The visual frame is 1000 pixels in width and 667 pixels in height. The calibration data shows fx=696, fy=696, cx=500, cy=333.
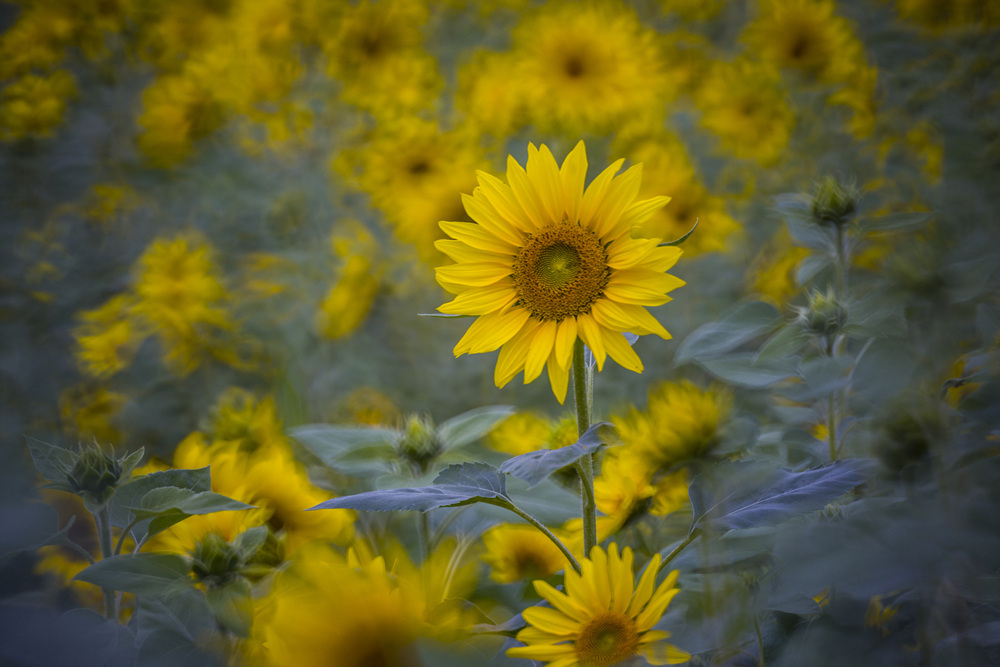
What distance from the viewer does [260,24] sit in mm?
1625

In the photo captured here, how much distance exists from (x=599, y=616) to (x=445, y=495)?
0.46ft

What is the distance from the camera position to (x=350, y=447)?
0.72 meters

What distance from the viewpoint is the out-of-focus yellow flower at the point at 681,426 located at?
53 centimetres

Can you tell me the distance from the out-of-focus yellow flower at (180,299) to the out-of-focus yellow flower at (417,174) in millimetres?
417

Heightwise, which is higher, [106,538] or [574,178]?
[574,178]

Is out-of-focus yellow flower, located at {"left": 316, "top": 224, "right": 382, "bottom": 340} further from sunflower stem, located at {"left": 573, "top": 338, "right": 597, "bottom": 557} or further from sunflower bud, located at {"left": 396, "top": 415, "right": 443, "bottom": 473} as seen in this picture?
sunflower stem, located at {"left": 573, "top": 338, "right": 597, "bottom": 557}

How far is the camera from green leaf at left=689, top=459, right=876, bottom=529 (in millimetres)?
467

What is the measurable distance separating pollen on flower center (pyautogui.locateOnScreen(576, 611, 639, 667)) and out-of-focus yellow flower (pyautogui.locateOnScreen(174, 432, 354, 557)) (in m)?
0.29

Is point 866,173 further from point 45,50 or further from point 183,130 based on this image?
point 45,50

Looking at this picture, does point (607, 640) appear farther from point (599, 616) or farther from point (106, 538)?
point (106, 538)

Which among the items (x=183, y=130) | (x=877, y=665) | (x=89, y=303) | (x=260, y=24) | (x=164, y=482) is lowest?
(x=877, y=665)

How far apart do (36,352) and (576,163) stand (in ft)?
4.92

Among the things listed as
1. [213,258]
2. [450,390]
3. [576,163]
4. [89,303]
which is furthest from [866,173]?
[89,303]

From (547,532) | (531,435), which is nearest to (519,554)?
(531,435)
